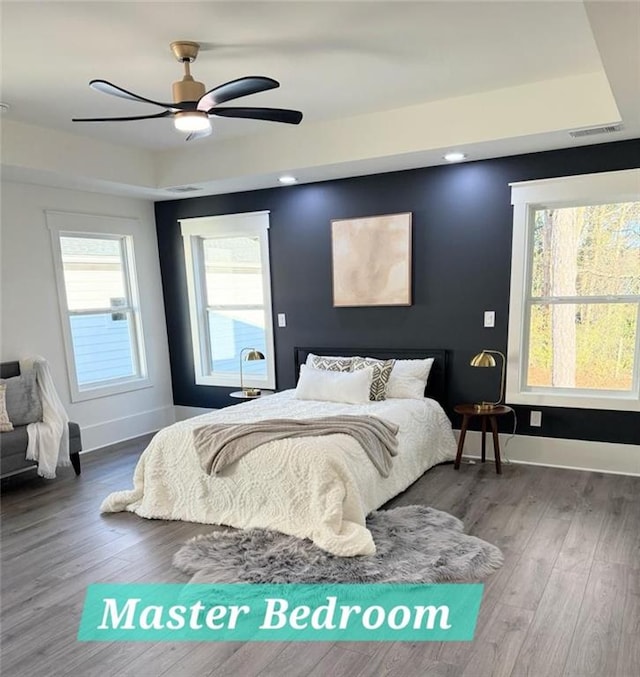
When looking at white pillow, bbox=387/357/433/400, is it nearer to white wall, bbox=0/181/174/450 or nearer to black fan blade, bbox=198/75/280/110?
black fan blade, bbox=198/75/280/110

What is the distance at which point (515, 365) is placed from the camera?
4.07 m

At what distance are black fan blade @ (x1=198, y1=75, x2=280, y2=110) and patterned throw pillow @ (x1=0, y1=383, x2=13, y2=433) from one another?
2.84 m

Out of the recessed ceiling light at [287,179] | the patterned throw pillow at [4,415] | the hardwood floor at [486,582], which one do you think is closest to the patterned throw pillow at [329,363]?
the hardwood floor at [486,582]

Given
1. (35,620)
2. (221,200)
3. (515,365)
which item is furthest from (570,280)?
(35,620)

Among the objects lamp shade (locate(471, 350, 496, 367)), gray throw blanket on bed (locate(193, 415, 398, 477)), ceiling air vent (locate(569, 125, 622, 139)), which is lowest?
gray throw blanket on bed (locate(193, 415, 398, 477))

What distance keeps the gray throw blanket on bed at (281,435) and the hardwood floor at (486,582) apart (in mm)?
436

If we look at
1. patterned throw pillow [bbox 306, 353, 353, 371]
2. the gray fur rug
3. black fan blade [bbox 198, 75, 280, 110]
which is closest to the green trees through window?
patterned throw pillow [bbox 306, 353, 353, 371]

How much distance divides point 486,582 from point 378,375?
6.43 feet

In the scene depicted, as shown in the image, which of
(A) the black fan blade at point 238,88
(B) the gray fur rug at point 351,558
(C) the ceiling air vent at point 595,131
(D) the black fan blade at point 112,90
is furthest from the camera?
(C) the ceiling air vent at point 595,131

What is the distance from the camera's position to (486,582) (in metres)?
2.45

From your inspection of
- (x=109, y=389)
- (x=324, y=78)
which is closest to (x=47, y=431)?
(x=109, y=389)

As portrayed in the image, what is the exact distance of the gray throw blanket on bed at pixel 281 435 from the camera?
3.06 meters

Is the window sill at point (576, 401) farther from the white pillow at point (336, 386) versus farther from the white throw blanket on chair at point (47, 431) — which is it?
the white throw blanket on chair at point (47, 431)

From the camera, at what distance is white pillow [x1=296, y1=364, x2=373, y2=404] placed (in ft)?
13.2
